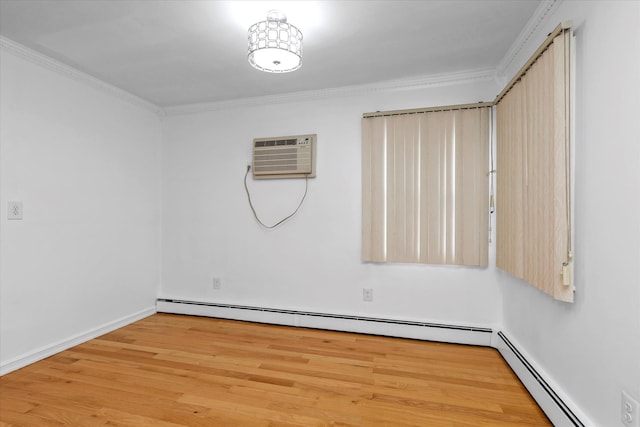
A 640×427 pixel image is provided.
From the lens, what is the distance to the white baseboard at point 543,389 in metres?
1.56

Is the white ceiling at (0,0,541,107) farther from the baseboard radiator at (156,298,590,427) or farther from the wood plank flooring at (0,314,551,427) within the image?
the wood plank flooring at (0,314,551,427)

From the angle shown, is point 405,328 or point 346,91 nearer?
point 405,328

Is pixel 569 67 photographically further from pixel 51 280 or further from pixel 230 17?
pixel 51 280

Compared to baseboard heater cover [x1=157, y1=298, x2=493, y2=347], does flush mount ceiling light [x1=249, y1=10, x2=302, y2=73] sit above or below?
above

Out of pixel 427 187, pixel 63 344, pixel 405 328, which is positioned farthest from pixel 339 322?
pixel 63 344

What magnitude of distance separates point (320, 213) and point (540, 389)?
212 cm

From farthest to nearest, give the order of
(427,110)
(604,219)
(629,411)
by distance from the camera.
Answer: (427,110), (604,219), (629,411)

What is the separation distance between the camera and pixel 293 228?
3.26 meters

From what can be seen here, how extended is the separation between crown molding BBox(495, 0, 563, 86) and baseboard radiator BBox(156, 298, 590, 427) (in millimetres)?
2153

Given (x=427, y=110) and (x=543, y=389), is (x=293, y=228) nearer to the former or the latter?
(x=427, y=110)

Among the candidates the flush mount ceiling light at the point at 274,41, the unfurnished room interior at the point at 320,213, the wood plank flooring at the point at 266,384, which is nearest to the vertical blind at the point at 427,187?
the unfurnished room interior at the point at 320,213

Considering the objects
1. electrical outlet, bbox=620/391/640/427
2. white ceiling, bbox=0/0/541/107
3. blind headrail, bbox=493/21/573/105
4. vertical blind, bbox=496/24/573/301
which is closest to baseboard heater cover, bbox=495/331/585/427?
electrical outlet, bbox=620/391/640/427

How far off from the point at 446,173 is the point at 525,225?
87 cm

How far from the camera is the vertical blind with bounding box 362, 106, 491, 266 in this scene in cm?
272
